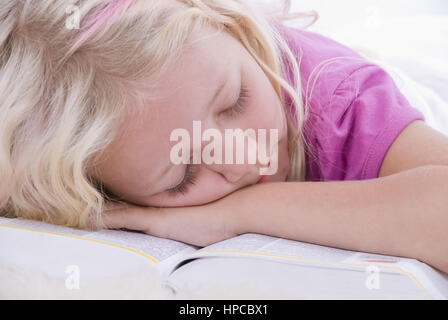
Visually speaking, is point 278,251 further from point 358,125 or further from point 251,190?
point 358,125

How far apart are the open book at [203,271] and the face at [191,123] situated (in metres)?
0.08

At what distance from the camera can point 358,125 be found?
2.93 ft

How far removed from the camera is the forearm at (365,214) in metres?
0.65

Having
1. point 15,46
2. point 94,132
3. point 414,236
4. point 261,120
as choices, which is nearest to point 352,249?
point 414,236

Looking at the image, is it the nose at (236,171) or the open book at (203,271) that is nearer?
the open book at (203,271)

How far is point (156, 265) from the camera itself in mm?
679

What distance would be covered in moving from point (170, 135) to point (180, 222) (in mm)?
125

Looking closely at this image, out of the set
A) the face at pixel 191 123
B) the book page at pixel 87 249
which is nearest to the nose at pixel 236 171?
the face at pixel 191 123

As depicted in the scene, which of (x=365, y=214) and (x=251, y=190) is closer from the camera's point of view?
(x=365, y=214)

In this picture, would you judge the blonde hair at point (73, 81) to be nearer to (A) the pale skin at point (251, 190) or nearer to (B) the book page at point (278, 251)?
(A) the pale skin at point (251, 190)

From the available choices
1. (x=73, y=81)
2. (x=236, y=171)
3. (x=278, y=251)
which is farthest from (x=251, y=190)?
(x=73, y=81)

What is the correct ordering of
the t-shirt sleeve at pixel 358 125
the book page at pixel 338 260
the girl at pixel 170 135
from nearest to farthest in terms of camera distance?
the book page at pixel 338 260 → the girl at pixel 170 135 → the t-shirt sleeve at pixel 358 125

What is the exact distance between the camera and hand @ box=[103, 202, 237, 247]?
788mm

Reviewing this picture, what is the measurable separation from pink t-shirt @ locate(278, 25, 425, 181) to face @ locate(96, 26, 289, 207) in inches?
3.9
